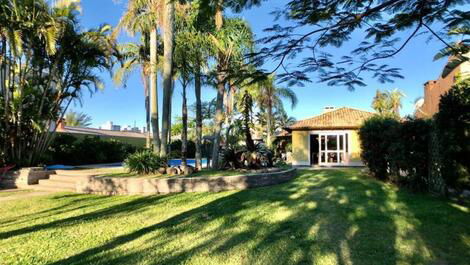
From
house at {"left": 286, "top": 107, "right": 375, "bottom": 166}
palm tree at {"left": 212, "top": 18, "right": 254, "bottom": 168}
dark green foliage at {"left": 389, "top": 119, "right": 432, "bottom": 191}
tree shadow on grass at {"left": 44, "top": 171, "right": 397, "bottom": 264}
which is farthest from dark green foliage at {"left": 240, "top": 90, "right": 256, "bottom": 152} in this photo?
house at {"left": 286, "top": 107, "right": 375, "bottom": 166}

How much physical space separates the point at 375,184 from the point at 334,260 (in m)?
6.89

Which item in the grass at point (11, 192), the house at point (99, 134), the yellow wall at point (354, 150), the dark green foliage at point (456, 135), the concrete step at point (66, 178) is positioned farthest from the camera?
the house at point (99, 134)

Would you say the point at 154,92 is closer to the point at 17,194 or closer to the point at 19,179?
the point at 19,179

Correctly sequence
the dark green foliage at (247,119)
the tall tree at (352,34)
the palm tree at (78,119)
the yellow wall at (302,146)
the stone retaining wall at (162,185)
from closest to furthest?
the tall tree at (352,34)
the stone retaining wall at (162,185)
the dark green foliage at (247,119)
the yellow wall at (302,146)
the palm tree at (78,119)

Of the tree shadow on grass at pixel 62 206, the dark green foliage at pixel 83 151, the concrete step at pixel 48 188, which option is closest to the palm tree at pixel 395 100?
the dark green foliage at pixel 83 151

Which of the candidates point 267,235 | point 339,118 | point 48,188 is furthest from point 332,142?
point 267,235

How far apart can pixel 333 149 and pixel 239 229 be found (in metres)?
17.4

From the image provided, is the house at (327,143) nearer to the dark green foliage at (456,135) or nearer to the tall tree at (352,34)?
the dark green foliage at (456,135)

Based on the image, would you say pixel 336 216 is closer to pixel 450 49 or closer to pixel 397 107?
pixel 450 49

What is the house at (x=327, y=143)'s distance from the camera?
2120 centimetres

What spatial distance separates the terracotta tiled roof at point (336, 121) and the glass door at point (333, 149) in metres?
0.73

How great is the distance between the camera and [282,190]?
9.32 metres

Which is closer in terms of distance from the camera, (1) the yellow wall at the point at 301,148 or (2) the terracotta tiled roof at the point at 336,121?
(2) the terracotta tiled roof at the point at 336,121

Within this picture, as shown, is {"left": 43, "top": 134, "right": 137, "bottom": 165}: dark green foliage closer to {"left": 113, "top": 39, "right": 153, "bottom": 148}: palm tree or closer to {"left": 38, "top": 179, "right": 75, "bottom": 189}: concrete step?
{"left": 113, "top": 39, "right": 153, "bottom": 148}: palm tree
